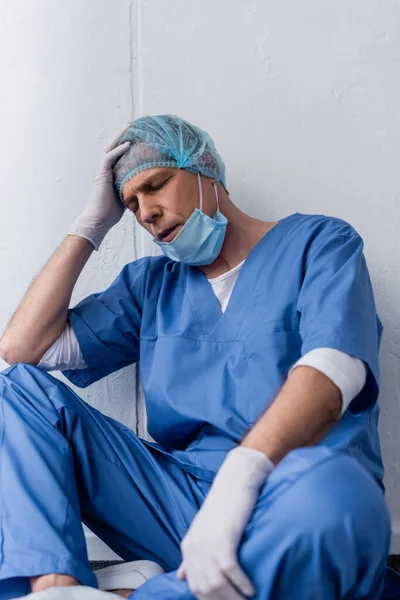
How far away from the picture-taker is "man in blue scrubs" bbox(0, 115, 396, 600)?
64 centimetres

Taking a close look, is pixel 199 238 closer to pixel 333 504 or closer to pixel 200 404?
pixel 200 404

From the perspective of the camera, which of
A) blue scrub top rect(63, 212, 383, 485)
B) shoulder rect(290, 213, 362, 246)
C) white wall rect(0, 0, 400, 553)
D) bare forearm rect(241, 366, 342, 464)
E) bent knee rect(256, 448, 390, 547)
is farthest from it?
white wall rect(0, 0, 400, 553)

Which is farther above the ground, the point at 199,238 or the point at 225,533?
the point at 199,238

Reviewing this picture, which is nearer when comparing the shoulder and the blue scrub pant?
the blue scrub pant

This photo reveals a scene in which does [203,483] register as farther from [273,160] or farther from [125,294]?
[273,160]

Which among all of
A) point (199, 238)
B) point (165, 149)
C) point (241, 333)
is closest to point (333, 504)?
point (241, 333)

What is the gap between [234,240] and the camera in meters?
1.17

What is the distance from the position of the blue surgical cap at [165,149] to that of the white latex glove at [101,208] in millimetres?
21

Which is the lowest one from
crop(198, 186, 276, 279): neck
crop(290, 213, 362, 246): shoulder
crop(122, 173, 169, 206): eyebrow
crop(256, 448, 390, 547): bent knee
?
crop(256, 448, 390, 547): bent knee

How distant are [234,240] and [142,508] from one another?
469 millimetres

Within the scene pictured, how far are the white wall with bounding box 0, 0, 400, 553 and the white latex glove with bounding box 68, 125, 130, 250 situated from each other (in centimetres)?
12

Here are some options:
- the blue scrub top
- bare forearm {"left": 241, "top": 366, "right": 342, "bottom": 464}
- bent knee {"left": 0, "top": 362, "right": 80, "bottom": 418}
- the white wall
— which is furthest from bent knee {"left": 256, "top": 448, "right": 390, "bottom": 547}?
the white wall

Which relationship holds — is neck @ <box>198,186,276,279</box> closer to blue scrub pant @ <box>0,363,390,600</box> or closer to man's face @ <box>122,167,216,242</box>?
man's face @ <box>122,167,216,242</box>

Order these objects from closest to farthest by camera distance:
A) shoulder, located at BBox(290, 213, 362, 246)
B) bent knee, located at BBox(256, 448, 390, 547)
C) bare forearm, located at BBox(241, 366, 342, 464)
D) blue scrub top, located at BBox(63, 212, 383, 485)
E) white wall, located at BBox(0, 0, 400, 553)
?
bent knee, located at BBox(256, 448, 390, 547), bare forearm, located at BBox(241, 366, 342, 464), blue scrub top, located at BBox(63, 212, 383, 485), shoulder, located at BBox(290, 213, 362, 246), white wall, located at BBox(0, 0, 400, 553)
